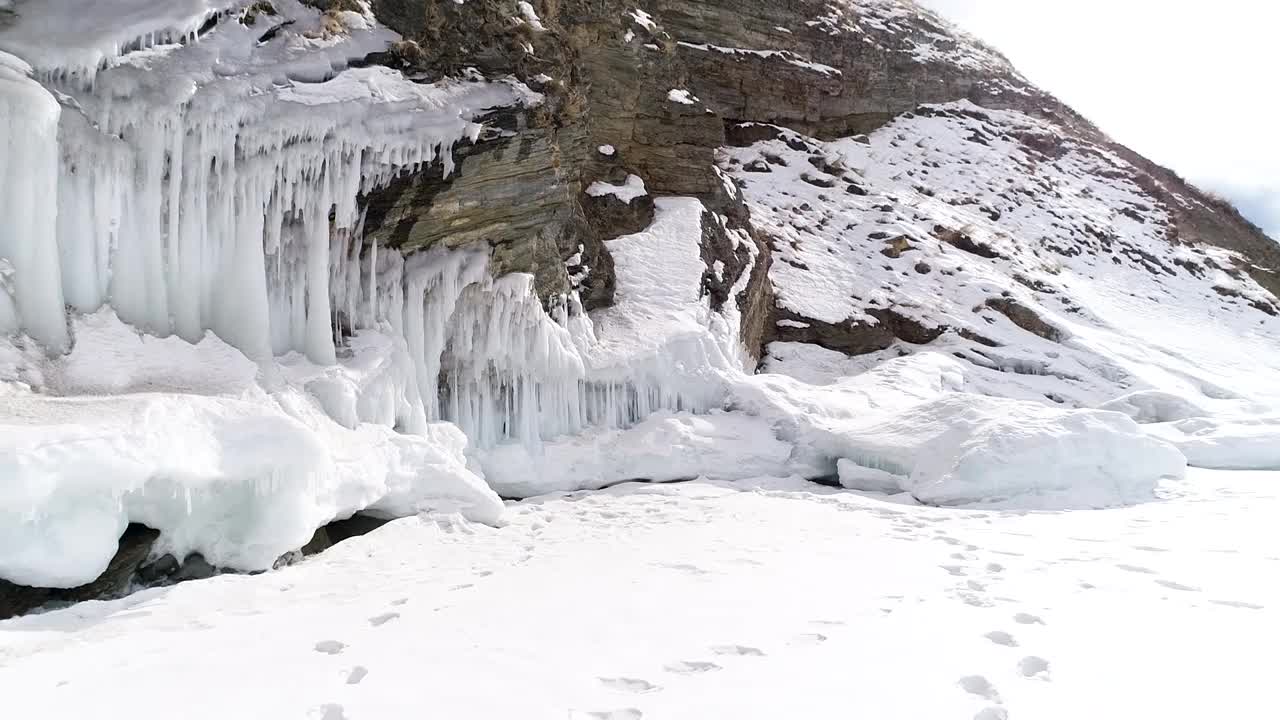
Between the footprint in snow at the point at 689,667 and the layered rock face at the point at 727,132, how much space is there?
6.62 metres

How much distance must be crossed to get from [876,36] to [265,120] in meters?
29.4

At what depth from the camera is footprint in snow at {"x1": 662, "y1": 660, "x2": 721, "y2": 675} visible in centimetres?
315

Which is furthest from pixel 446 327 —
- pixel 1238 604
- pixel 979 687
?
pixel 1238 604

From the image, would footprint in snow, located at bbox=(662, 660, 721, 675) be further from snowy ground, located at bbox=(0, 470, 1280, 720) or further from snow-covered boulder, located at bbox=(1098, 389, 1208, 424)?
snow-covered boulder, located at bbox=(1098, 389, 1208, 424)

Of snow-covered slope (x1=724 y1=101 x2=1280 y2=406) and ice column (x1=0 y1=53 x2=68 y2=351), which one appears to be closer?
ice column (x1=0 y1=53 x2=68 y2=351)

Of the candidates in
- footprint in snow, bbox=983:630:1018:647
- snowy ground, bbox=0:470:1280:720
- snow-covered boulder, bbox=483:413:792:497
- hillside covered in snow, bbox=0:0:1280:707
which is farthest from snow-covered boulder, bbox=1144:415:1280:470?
footprint in snow, bbox=983:630:1018:647

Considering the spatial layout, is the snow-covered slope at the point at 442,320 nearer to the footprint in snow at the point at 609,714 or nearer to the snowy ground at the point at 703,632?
the snowy ground at the point at 703,632

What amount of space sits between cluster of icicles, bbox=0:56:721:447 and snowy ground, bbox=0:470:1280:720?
263cm

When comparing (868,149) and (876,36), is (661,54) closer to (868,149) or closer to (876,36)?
(868,149)

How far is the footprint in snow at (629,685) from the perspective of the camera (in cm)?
299

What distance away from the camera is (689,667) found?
3.19 metres

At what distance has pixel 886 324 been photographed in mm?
17000

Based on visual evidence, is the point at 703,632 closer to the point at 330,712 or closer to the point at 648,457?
the point at 330,712

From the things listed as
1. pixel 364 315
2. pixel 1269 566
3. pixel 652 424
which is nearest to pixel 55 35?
pixel 364 315
